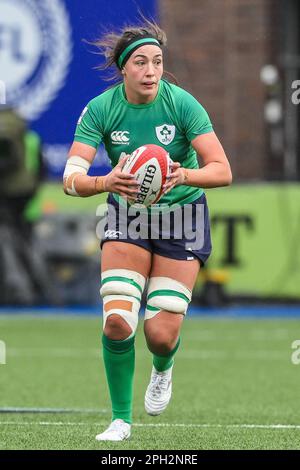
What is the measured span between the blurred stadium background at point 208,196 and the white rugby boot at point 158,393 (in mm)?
2547

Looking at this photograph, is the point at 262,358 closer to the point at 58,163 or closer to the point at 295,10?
the point at 58,163

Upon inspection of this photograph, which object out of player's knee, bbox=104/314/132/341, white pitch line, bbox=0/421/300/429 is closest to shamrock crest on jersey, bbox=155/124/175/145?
player's knee, bbox=104/314/132/341

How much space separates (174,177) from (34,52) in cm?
1161

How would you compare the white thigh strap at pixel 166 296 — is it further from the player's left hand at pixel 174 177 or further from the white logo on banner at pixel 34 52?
the white logo on banner at pixel 34 52

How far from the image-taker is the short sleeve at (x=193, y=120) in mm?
6441

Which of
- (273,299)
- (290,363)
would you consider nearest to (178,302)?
(290,363)

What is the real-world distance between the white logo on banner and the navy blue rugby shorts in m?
10.6

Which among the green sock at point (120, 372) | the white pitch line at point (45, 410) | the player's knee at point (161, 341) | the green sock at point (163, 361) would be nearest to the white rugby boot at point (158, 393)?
the green sock at point (163, 361)

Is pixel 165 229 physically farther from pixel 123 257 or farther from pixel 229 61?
pixel 229 61

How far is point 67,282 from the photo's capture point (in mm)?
16516

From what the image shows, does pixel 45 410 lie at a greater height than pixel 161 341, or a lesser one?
lesser

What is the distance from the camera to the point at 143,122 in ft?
21.3

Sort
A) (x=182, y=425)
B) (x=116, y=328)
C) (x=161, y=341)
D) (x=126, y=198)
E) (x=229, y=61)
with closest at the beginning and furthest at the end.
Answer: (x=126, y=198), (x=116, y=328), (x=161, y=341), (x=182, y=425), (x=229, y=61)

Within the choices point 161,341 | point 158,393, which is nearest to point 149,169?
point 161,341
